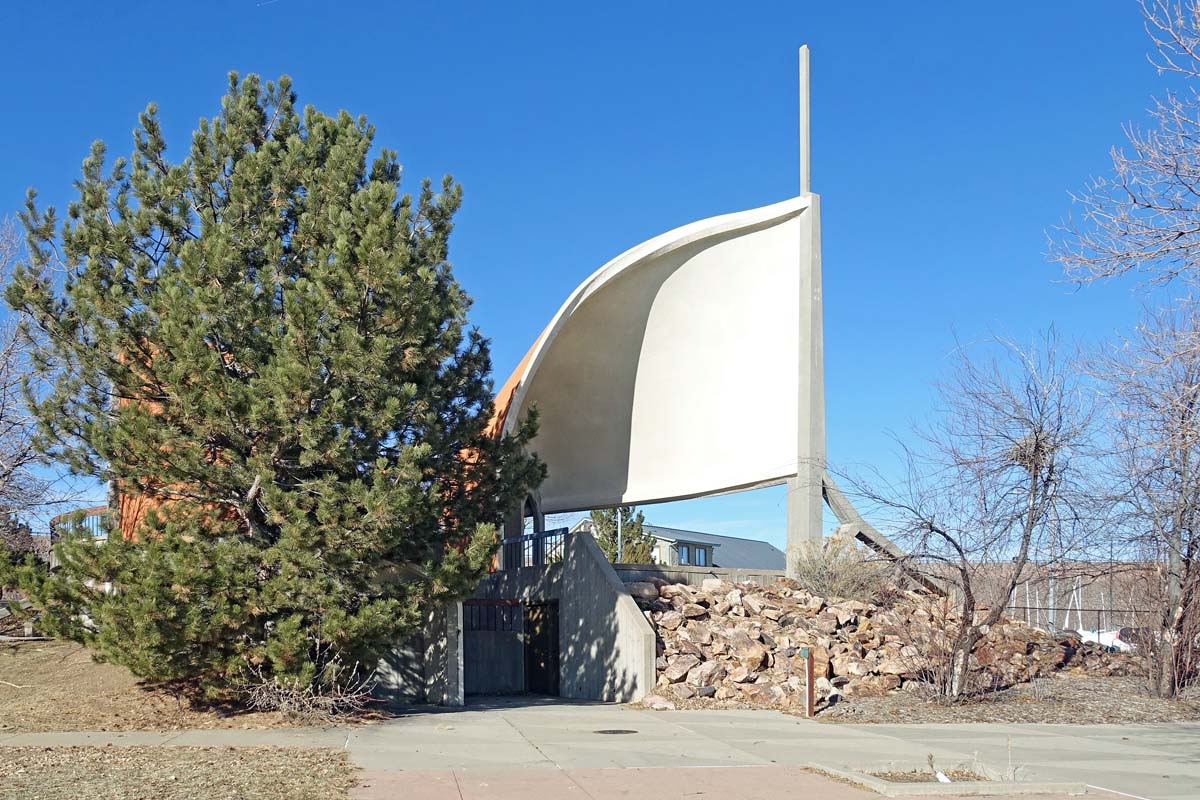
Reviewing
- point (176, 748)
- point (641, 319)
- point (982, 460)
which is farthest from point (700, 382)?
point (176, 748)

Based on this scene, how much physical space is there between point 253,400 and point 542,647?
10.4 m

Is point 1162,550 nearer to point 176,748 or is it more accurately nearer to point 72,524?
point 176,748

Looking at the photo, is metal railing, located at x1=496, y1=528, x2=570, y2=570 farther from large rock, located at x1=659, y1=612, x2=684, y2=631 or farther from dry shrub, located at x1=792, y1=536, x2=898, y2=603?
dry shrub, located at x1=792, y1=536, x2=898, y2=603

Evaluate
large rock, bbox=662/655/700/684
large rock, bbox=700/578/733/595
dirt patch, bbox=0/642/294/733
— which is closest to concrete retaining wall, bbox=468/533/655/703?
large rock, bbox=662/655/700/684

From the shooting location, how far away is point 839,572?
2194 cm

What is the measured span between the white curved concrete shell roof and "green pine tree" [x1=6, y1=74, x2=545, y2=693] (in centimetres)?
892

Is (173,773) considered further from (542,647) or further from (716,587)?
(716,587)

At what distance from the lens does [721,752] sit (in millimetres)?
11859

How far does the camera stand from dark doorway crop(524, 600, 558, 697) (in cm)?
2134

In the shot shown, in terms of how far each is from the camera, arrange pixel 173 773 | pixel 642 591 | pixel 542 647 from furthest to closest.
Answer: pixel 542 647 < pixel 642 591 < pixel 173 773

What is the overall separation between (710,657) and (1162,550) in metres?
7.46

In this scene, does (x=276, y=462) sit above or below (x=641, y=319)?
below

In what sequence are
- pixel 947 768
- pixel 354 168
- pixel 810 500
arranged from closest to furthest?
pixel 947 768 < pixel 354 168 < pixel 810 500

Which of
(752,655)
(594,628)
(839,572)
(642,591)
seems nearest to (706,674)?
(752,655)
